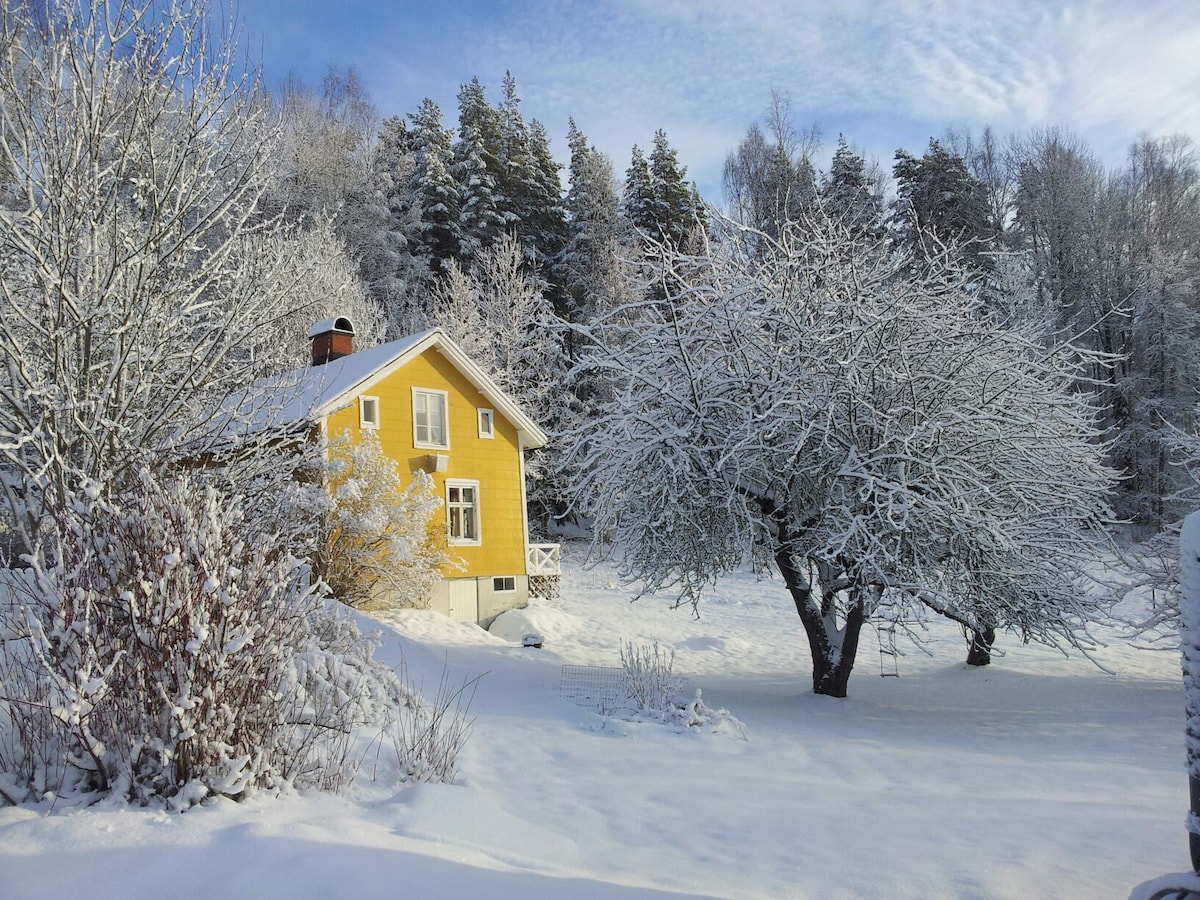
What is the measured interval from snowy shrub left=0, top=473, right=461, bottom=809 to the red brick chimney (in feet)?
49.6

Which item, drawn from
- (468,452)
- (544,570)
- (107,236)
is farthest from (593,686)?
(544,570)

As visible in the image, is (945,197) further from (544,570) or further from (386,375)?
(386,375)

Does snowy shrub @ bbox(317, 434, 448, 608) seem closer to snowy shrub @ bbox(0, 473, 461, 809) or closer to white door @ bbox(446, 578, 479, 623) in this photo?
white door @ bbox(446, 578, 479, 623)

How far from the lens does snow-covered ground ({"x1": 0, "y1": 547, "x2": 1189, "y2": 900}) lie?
3264mm

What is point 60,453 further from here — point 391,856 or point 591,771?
point 591,771

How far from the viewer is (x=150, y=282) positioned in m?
5.74

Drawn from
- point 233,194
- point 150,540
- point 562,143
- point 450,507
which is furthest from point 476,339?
point 150,540

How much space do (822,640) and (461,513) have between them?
35.1 ft

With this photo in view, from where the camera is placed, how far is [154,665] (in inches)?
159

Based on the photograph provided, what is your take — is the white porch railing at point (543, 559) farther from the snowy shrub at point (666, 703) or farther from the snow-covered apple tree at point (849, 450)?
the snowy shrub at point (666, 703)

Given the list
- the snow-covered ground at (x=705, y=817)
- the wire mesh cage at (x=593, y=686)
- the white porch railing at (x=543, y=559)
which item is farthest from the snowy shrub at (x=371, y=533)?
the white porch railing at (x=543, y=559)

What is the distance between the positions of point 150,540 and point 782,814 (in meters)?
3.96

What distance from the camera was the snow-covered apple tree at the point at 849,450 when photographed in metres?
9.44

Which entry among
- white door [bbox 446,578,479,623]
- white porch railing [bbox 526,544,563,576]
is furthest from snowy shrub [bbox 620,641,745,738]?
white porch railing [bbox 526,544,563,576]
